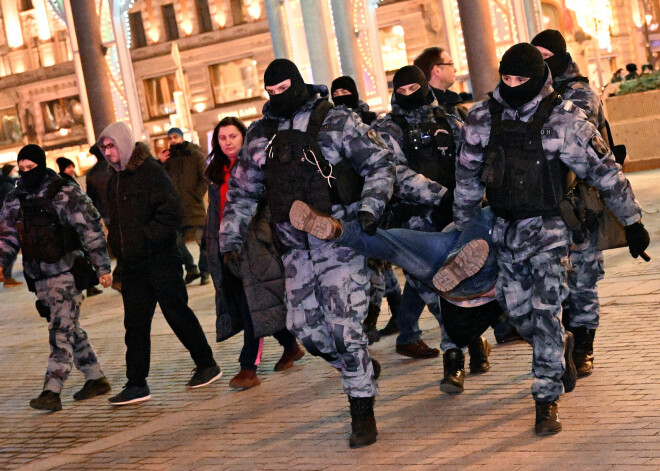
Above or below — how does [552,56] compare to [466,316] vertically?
above

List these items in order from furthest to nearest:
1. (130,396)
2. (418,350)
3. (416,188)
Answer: (130,396) → (418,350) → (416,188)

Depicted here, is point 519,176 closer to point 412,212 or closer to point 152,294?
point 412,212

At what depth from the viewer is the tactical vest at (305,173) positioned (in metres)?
6.05

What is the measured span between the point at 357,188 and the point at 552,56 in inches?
56.5

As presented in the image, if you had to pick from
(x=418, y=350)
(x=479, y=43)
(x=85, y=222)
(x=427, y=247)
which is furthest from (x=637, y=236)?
(x=479, y=43)

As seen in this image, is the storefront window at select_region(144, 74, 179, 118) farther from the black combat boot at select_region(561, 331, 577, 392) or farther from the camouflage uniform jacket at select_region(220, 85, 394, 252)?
the black combat boot at select_region(561, 331, 577, 392)

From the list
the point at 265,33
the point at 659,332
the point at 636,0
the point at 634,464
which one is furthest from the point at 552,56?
the point at 636,0

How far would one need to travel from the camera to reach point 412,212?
292 inches

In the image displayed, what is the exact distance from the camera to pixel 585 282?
675cm

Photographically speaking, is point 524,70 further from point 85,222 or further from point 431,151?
point 85,222

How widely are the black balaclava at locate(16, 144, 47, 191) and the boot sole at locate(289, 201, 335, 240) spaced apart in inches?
124

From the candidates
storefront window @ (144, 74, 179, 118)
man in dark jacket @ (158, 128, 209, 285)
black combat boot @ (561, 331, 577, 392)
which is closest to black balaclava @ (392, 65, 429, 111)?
black combat boot @ (561, 331, 577, 392)

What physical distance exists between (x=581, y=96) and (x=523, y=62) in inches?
40.5

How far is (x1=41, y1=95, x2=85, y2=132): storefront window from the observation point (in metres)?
55.9
